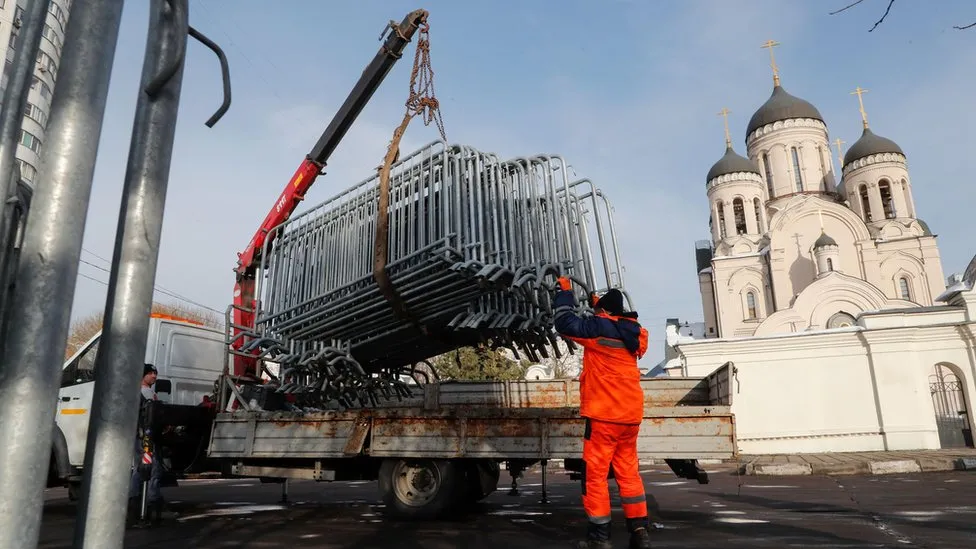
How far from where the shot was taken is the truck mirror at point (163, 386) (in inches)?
324

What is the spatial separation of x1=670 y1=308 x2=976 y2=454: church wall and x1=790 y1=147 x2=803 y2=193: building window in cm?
2317

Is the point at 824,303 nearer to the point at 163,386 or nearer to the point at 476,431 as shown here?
the point at 476,431

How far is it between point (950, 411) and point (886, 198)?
2309 centimetres

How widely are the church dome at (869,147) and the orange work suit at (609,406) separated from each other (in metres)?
41.8

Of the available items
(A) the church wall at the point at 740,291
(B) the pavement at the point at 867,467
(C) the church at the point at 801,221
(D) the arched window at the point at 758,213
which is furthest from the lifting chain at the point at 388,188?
(D) the arched window at the point at 758,213

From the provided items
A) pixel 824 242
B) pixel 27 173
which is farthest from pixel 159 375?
pixel 824 242

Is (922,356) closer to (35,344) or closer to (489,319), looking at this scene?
(489,319)

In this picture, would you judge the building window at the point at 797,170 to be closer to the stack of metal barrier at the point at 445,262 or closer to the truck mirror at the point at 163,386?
the stack of metal barrier at the point at 445,262

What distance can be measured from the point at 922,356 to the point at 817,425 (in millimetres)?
3705

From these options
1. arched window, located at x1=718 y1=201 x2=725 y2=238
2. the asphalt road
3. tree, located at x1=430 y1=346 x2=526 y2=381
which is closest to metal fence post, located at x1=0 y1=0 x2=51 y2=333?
the asphalt road

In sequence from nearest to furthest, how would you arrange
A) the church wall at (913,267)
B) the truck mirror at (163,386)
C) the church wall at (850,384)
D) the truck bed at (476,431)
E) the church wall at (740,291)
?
1. the truck bed at (476,431)
2. the truck mirror at (163,386)
3. the church wall at (850,384)
4. the church wall at (913,267)
5. the church wall at (740,291)

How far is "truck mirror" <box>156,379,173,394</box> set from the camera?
8.22 metres

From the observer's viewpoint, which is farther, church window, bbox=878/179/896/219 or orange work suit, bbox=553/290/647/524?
church window, bbox=878/179/896/219

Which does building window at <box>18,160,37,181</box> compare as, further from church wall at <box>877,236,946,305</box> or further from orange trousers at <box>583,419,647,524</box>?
church wall at <box>877,236,946,305</box>
